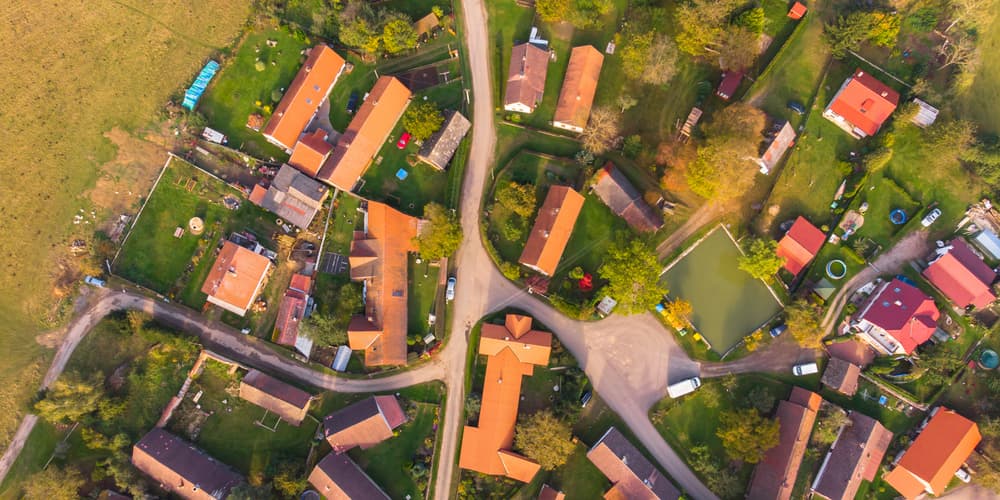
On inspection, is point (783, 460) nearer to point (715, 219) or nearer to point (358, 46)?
point (715, 219)

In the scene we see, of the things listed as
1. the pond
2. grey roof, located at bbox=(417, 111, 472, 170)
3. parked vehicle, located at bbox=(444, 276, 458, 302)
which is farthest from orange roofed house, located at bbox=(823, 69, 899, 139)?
parked vehicle, located at bbox=(444, 276, 458, 302)

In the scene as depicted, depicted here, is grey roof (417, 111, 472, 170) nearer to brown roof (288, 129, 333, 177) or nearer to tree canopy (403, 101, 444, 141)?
tree canopy (403, 101, 444, 141)

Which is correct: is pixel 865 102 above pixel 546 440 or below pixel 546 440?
above

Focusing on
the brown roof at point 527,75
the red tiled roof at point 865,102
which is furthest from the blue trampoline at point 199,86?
the red tiled roof at point 865,102

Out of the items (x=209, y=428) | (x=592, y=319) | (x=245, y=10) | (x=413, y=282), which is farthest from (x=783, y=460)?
(x=245, y=10)

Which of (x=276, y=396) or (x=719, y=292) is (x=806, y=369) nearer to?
(x=719, y=292)

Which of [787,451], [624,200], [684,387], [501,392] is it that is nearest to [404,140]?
[624,200]

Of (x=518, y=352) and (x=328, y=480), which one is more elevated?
(x=518, y=352)
